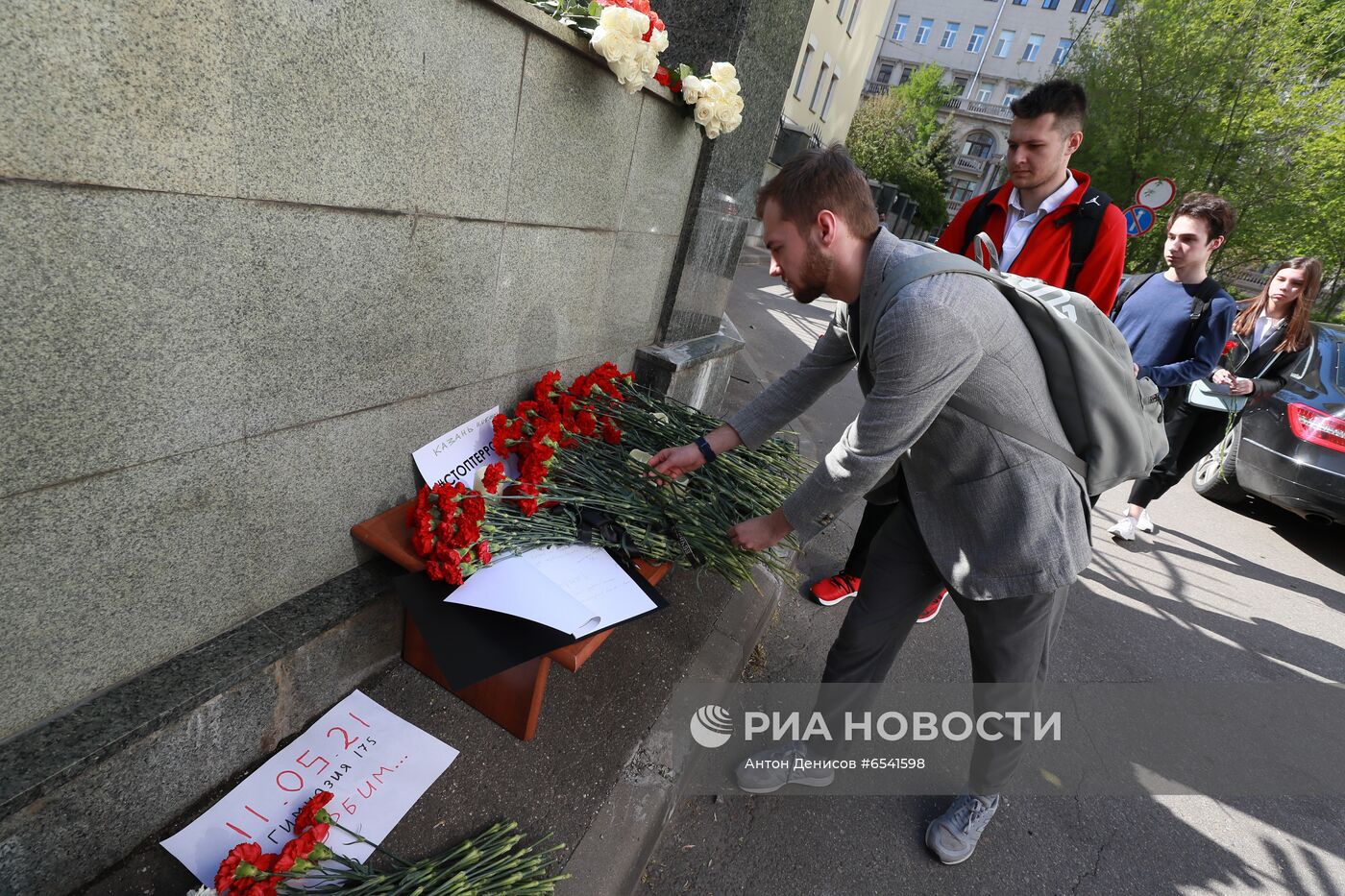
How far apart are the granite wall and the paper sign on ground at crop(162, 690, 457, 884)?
430 mm

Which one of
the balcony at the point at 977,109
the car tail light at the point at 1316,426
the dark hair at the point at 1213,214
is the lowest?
the car tail light at the point at 1316,426

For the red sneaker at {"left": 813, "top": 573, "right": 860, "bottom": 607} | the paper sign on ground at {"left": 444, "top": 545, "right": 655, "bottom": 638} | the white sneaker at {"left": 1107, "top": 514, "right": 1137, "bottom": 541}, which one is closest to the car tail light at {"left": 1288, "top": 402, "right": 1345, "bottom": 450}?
the white sneaker at {"left": 1107, "top": 514, "right": 1137, "bottom": 541}

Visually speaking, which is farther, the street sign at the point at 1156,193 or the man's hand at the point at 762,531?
the street sign at the point at 1156,193

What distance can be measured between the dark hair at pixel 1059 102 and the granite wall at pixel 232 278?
5.56 feet

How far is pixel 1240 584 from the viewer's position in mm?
4883

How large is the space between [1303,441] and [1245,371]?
3.60ft

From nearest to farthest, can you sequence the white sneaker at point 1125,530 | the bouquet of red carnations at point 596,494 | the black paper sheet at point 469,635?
1. the black paper sheet at point 469,635
2. the bouquet of red carnations at point 596,494
3. the white sneaker at point 1125,530

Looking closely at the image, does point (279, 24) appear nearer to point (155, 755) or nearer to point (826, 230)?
point (826, 230)

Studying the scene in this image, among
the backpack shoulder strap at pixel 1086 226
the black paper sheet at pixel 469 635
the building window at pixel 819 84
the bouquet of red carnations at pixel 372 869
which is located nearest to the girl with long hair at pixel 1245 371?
the backpack shoulder strap at pixel 1086 226

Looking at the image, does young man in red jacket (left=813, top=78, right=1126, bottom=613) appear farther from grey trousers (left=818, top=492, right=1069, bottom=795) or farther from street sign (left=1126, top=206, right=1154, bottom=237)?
street sign (left=1126, top=206, right=1154, bottom=237)

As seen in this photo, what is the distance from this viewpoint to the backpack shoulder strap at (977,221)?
305cm

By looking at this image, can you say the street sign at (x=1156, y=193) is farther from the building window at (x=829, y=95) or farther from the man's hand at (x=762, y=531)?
the building window at (x=829, y=95)

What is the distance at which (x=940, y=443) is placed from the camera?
1.78 meters

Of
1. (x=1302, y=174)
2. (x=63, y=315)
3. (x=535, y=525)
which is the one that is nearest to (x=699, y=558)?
(x=535, y=525)
